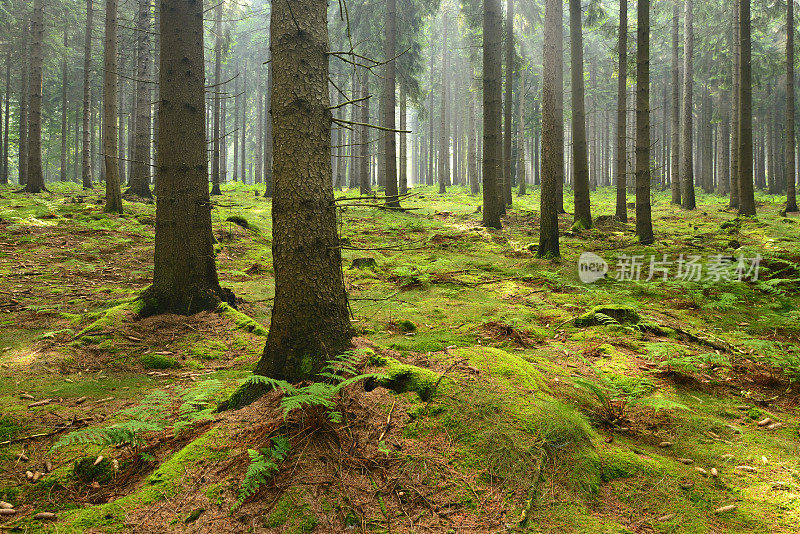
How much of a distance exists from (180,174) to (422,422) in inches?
171

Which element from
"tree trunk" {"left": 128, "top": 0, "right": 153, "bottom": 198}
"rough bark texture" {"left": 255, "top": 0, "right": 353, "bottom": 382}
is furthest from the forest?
"tree trunk" {"left": 128, "top": 0, "right": 153, "bottom": 198}

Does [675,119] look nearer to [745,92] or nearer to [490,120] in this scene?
[745,92]

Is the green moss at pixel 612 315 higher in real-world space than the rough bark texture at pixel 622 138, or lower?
lower

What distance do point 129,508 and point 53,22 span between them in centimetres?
3095

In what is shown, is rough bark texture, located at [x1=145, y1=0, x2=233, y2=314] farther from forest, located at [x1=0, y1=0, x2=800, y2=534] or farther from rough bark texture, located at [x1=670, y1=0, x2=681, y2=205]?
rough bark texture, located at [x1=670, y1=0, x2=681, y2=205]

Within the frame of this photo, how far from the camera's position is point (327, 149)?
129 inches

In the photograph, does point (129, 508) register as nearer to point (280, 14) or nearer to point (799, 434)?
point (280, 14)

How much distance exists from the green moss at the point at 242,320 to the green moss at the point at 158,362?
0.94m

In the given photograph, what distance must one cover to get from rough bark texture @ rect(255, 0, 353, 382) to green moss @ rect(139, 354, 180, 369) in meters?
1.64

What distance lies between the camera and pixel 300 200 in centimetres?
315

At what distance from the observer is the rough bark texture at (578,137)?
1309 cm

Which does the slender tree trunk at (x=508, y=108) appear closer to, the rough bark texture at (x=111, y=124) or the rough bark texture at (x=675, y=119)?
the rough bark texture at (x=675, y=119)

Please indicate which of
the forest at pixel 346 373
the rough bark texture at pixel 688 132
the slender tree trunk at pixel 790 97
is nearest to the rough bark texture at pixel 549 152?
the forest at pixel 346 373

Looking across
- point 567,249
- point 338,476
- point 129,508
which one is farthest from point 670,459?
point 567,249
